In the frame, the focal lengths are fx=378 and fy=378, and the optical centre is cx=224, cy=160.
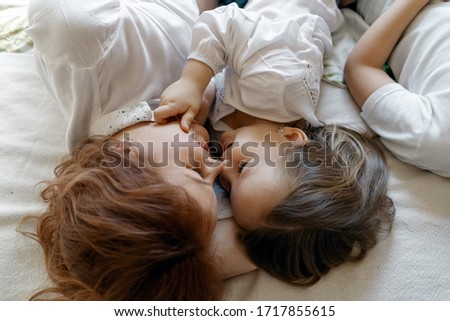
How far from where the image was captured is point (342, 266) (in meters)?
0.63

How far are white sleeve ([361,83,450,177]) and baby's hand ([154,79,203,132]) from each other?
13.8 inches

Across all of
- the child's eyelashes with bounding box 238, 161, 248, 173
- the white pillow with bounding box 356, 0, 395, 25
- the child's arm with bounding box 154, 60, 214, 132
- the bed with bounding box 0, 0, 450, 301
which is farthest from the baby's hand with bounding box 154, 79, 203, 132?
the white pillow with bounding box 356, 0, 395, 25

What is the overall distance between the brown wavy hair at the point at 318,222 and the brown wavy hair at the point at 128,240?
4.3 inches

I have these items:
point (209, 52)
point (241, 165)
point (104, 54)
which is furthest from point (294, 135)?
point (104, 54)

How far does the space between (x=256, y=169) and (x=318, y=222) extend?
0.13 m

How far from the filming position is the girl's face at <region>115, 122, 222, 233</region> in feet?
1.90

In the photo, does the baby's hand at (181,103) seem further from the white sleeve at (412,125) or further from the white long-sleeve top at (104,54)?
the white sleeve at (412,125)

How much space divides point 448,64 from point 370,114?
163 mm

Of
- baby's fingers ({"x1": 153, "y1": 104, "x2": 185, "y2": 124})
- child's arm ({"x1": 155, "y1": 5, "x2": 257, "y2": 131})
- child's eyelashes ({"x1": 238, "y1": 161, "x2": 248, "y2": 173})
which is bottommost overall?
child's eyelashes ({"x1": 238, "y1": 161, "x2": 248, "y2": 173})

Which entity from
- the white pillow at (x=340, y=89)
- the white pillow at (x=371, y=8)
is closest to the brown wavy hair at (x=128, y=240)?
the white pillow at (x=340, y=89)

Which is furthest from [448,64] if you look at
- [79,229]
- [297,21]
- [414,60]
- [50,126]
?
[50,126]

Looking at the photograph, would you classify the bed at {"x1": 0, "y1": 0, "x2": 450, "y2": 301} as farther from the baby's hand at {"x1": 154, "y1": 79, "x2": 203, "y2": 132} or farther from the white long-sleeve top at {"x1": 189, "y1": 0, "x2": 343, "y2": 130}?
the baby's hand at {"x1": 154, "y1": 79, "x2": 203, "y2": 132}
